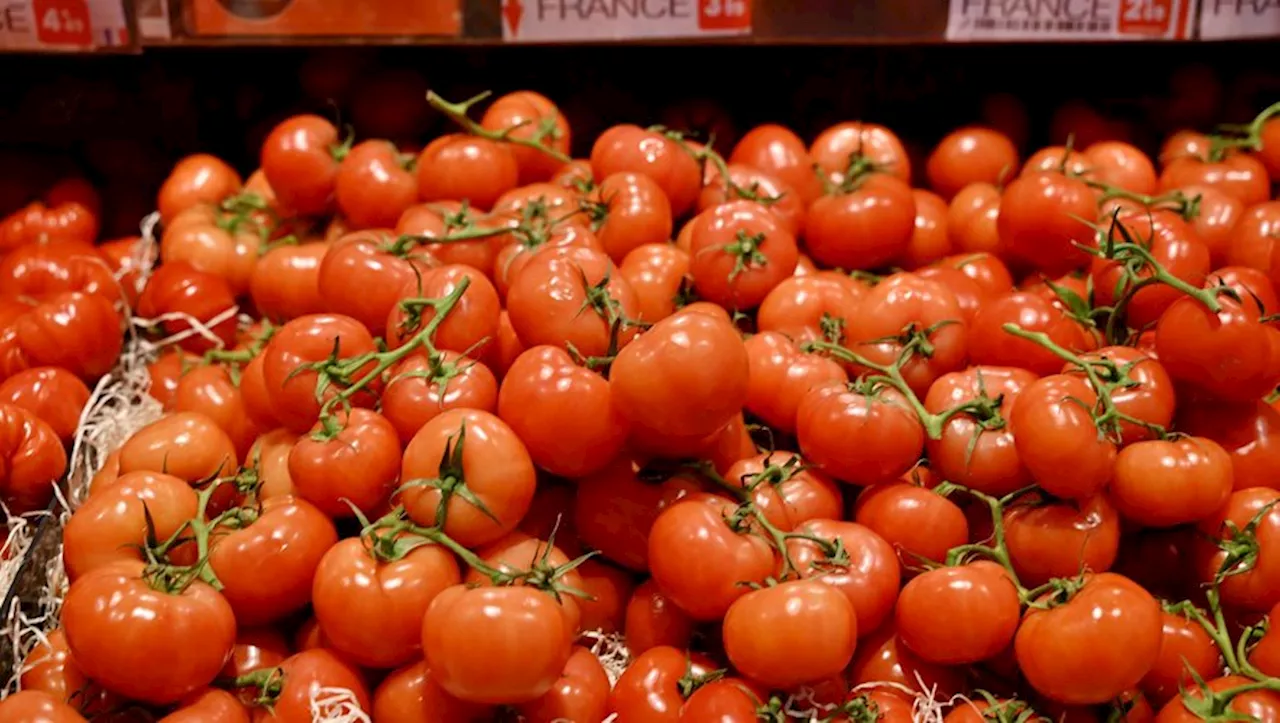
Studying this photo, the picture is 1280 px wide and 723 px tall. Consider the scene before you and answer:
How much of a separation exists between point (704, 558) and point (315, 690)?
44 cm

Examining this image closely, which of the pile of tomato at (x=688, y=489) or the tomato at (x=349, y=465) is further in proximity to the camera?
the tomato at (x=349, y=465)

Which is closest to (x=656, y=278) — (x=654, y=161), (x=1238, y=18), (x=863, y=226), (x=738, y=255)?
(x=738, y=255)

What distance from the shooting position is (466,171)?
1855mm

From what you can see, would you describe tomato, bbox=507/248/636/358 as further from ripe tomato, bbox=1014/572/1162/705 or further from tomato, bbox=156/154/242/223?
tomato, bbox=156/154/242/223

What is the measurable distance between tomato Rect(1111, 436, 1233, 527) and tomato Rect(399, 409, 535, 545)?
68cm

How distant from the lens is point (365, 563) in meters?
1.26

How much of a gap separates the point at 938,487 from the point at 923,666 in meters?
0.21

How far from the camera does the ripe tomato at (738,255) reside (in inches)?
65.0

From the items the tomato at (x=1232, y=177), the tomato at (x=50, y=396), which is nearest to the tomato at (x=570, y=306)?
the tomato at (x=50, y=396)

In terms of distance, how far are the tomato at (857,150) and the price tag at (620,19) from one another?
12.3 inches

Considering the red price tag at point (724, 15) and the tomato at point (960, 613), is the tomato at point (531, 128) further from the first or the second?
the tomato at point (960, 613)

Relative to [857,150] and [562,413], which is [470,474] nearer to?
[562,413]

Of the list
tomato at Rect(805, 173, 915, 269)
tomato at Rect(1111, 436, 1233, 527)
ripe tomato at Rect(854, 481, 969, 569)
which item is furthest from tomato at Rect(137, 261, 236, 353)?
tomato at Rect(1111, 436, 1233, 527)

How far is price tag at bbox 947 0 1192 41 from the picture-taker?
1.84m
